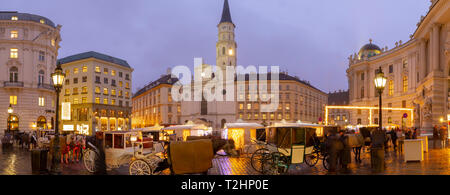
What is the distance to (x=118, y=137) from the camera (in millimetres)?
12320

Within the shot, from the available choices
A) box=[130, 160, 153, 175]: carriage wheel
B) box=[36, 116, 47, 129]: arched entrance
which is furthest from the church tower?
→ box=[130, 160, 153, 175]: carriage wheel

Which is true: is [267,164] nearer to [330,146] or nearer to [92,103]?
[330,146]

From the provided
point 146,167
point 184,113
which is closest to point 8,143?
point 146,167

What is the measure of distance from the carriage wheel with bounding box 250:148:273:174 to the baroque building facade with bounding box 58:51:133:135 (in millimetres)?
61732

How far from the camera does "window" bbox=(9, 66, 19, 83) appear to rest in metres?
44.6

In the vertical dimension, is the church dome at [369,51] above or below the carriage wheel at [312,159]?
above

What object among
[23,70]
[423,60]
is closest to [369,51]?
[423,60]

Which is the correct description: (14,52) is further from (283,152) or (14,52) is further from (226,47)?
(226,47)

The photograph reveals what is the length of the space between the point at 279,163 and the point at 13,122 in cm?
4645

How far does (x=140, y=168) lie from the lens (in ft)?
35.0

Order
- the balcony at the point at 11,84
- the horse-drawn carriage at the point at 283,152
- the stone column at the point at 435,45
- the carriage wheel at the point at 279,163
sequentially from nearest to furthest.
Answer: the carriage wheel at the point at 279,163 → the horse-drawn carriage at the point at 283,152 → the stone column at the point at 435,45 → the balcony at the point at 11,84

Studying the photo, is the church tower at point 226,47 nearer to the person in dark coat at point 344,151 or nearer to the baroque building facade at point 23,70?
the baroque building facade at point 23,70

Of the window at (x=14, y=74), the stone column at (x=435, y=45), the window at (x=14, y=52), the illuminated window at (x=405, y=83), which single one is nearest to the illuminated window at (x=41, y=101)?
the window at (x=14, y=74)

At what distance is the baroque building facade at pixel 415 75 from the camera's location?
104ft
